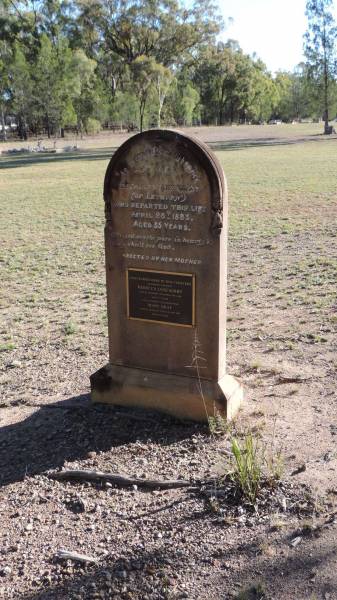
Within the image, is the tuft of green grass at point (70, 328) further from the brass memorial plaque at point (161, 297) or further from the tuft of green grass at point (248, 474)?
the tuft of green grass at point (248, 474)

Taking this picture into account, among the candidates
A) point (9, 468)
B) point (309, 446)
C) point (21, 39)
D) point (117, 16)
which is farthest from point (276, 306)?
point (21, 39)

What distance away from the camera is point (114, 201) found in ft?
12.8

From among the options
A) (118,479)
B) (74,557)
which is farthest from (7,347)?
(74,557)

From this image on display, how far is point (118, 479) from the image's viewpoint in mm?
3223

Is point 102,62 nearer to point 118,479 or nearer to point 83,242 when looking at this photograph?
point 83,242

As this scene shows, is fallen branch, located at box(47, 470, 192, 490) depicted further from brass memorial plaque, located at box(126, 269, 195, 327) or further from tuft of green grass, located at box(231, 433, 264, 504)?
brass memorial plaque, located at box(126, 269, 195, 327)

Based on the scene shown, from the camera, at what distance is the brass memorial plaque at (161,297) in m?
3.79

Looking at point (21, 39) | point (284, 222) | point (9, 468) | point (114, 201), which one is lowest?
point (9, 468)

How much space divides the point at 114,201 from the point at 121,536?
2.19 meters

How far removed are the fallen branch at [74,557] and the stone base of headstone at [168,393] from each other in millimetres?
1350

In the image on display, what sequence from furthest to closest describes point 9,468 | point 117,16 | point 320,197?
point 117,16 → point 320,197 → point 9,468

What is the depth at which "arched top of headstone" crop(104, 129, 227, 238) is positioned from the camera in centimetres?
352

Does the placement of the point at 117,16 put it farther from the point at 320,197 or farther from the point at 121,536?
the point at 121,536

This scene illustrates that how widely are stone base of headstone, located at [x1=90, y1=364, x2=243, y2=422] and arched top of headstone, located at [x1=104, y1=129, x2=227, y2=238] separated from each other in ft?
3.46
